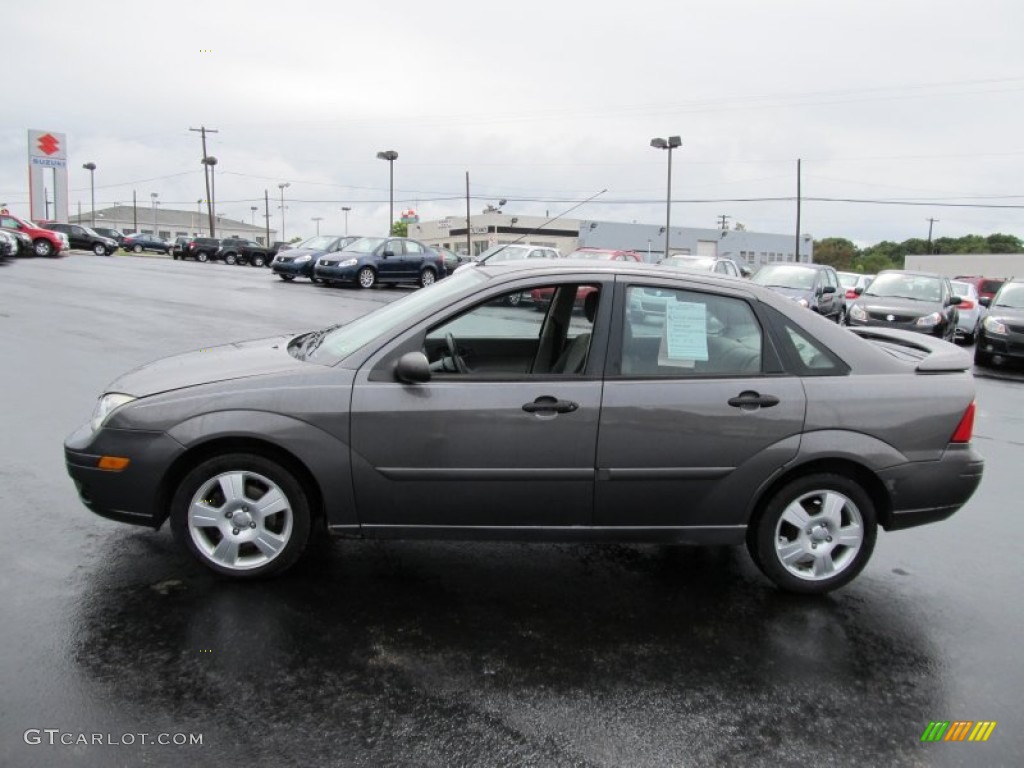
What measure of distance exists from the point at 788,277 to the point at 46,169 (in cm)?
5013

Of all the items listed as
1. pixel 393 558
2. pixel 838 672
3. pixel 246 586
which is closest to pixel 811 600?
pixel 838 672

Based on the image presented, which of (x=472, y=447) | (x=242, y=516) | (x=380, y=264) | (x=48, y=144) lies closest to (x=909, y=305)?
(x=472, y=447)

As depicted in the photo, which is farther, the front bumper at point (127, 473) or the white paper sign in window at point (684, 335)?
the white paper sign in window at point (684, 335)

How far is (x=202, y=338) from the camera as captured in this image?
11.5 metres

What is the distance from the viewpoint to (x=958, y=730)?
2.88m

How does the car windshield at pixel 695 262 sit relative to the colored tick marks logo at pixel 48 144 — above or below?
below

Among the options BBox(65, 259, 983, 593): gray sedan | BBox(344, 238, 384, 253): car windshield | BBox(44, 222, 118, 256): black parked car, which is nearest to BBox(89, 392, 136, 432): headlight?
BBox(65, 259, 983, 593): gray sedan

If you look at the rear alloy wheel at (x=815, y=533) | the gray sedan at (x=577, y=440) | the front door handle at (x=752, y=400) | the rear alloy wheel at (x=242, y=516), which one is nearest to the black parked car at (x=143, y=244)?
the gray sedan at (x=577, y=440)

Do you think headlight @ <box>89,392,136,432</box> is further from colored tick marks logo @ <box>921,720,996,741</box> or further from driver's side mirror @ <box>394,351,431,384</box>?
colored tick marks logo @ <box>921,720,996,741</box>

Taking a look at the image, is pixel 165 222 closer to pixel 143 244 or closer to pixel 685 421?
pixel 143 244

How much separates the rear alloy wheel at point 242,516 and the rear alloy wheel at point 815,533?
2308 mm

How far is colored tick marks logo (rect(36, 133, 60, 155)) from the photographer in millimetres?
48062

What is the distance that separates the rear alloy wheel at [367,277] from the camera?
22.6 meters

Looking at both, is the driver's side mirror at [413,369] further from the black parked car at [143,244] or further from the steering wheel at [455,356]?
the black parked car at [143,244]
